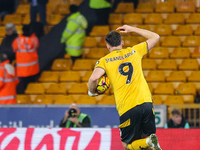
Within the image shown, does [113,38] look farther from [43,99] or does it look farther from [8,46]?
[8,46]

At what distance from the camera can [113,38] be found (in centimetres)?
445

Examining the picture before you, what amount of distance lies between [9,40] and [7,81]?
1.49 metres

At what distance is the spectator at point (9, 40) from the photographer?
10.2m

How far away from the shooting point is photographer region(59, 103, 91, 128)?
800 cm

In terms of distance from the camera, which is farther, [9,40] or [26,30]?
[9,40]

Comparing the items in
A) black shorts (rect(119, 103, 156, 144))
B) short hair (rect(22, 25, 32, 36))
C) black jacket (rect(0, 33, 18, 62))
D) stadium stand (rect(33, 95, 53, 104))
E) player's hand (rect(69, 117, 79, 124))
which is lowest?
stadium stand (rect(33, 95, 53, 104))

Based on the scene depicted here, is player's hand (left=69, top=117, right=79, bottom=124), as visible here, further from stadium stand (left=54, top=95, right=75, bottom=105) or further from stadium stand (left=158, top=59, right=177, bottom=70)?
stadium stand (left=158, top=59, right=177, bottom=70)

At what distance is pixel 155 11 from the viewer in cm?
1202

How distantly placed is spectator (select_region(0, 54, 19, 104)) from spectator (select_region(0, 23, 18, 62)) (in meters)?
1.08

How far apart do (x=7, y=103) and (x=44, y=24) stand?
131 inches

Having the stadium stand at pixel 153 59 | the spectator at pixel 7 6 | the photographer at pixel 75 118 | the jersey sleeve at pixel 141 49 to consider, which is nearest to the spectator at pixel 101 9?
the stadium stand at pixel 153 59

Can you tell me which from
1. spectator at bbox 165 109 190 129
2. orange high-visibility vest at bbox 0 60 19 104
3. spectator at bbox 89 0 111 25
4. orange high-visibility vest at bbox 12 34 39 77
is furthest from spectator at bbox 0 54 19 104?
spectator at bbox 165 109 190 129

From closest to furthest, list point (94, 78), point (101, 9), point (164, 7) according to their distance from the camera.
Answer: point (94, 78) < point (101, 9) < point (164, 7)


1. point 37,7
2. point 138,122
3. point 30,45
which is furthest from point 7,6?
point 138,122
